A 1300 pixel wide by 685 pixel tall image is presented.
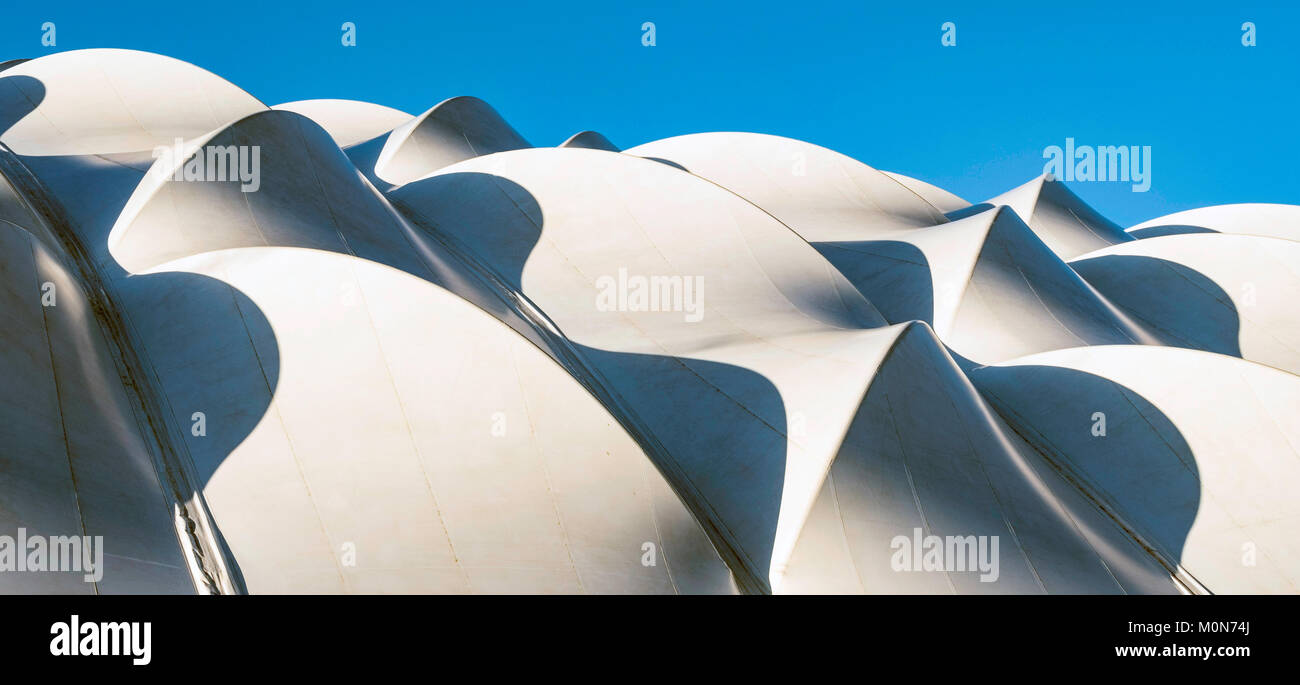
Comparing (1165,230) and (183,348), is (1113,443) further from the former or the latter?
(1165,230)

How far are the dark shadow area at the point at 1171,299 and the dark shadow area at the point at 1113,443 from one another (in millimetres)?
9582

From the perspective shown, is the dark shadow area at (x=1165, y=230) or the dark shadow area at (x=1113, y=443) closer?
the dark shadow area at (x=1113, y=443)

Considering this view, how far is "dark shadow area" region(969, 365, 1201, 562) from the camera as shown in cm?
2006

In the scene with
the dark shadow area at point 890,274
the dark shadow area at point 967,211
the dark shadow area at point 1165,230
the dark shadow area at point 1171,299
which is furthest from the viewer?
the dark shadow area at point 1165,230

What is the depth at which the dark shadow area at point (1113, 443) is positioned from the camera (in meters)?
20.1

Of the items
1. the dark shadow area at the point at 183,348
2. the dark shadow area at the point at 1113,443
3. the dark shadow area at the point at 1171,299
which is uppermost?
the dark shadow area at the point at 1171,299

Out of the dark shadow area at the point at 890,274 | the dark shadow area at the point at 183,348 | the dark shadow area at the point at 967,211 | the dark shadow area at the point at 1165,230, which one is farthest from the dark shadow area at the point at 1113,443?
the dark shadow area at the point at 1165,230

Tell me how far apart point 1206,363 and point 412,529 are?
17437mm

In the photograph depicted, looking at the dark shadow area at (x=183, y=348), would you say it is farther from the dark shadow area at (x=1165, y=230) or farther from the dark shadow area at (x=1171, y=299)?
the dark shadow area at (x=1165, y=230)

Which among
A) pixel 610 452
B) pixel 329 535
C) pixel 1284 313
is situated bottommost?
pixel 329 535
